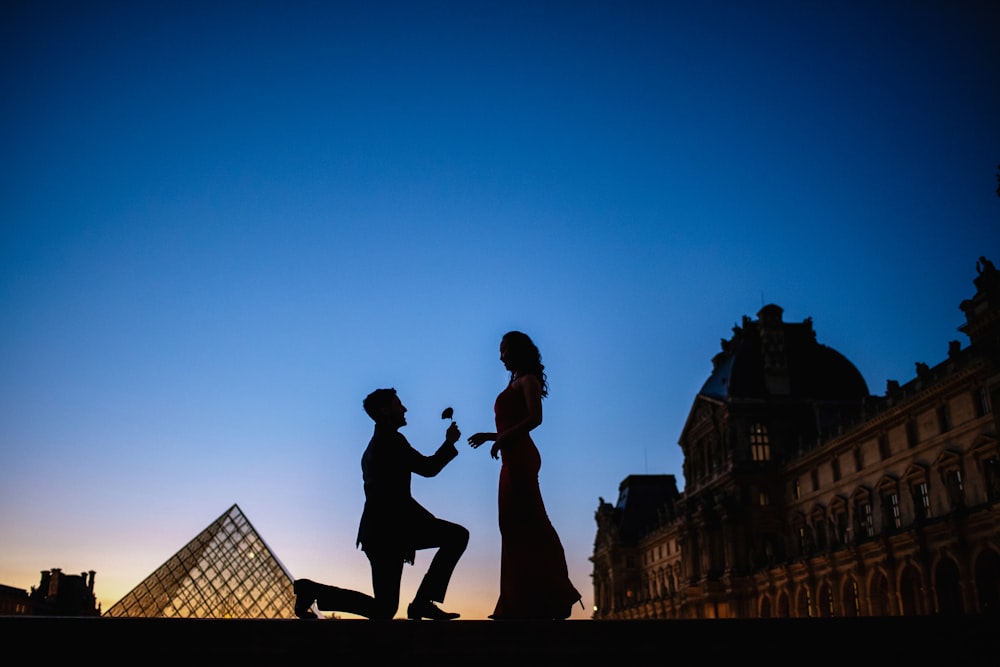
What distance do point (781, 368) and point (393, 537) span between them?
54148 mm

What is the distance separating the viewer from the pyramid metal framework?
3578cm

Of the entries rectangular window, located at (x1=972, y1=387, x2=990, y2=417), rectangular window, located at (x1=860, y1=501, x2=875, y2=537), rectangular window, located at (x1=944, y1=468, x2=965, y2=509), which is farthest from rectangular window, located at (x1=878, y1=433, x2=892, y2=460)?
rectangular window, located at (x1=972, y1=387, x2=990, y2=417)

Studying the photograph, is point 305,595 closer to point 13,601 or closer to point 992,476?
point 992,476

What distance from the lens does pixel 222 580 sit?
124 feet

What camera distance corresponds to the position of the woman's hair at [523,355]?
6832 millimetres

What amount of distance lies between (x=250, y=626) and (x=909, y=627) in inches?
153

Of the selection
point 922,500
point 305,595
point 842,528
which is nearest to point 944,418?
point 922,500

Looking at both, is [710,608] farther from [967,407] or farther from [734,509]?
[967,407]

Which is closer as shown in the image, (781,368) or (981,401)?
(981,401)

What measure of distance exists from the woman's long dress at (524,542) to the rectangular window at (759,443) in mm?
49442

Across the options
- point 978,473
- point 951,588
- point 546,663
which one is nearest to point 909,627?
point 546,663

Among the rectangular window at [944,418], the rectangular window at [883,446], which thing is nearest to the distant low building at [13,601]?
the rectangular window at [883,446]

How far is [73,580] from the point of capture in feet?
281

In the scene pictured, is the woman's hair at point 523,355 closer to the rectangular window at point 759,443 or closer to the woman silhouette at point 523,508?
the woman silhouette at point 523,508
